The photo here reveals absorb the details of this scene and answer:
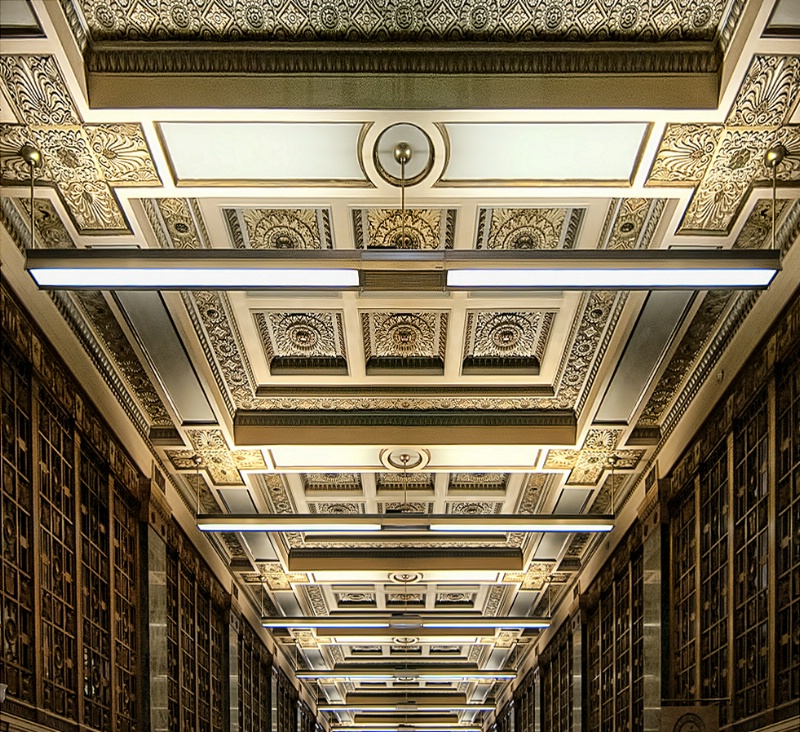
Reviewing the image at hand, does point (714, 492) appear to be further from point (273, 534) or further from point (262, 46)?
point (273, 534)

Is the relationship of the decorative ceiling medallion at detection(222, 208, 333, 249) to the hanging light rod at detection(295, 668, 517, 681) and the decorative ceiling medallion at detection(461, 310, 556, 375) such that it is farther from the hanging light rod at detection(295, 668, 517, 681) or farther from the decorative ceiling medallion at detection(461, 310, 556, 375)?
the hanging light rod at detection(295, 668, 517, 681)

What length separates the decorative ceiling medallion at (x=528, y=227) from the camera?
33.0ft

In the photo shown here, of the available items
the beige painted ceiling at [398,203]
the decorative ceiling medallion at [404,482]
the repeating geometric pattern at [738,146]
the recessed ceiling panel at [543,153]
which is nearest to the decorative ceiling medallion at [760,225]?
the beige painted ceiling at [398,203]

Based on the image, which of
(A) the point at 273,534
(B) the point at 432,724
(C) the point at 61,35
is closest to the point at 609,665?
(A) the point at 273,534

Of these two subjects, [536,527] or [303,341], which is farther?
[536,527]

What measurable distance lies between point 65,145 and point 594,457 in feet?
33.3

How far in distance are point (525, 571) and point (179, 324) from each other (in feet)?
42.5

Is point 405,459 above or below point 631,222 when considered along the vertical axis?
below

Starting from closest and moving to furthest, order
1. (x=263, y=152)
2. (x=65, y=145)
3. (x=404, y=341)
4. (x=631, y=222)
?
1. (x=65, y=145)
2. (x=263, y=152)
3. (x=631, y=222)
4. (x=404, y=341)

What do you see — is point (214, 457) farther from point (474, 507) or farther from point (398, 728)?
point (398, 728)

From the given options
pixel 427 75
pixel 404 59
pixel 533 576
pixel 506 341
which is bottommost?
pixel 533 576

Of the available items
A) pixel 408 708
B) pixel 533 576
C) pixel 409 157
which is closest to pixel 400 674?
pixel 533 576

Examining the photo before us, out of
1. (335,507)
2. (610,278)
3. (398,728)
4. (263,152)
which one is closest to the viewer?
(610,278)

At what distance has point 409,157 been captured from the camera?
8555 mm
